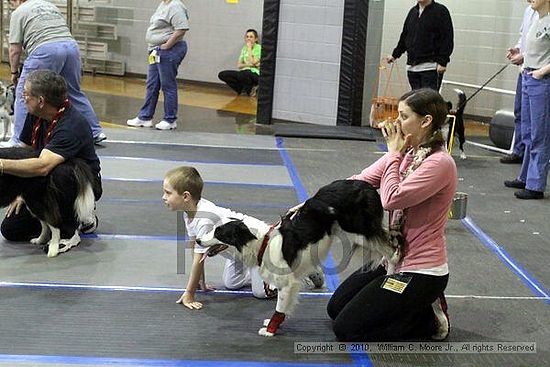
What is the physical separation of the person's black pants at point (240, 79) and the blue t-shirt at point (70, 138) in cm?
739

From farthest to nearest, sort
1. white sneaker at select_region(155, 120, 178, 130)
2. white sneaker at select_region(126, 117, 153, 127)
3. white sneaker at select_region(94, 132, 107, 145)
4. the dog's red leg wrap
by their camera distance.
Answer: white sneaker at select_region(126, 117, 153, 127) < white sneaker at select_region(155, 120, 178, 130) < white sneaker at select_region(94, 132, 107, 145) < the dog's red leg wrap

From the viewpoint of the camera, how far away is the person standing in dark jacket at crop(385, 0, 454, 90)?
7.67m

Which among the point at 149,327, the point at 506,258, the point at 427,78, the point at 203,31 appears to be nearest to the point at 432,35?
the point at 427,78

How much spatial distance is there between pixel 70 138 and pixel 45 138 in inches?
9.2

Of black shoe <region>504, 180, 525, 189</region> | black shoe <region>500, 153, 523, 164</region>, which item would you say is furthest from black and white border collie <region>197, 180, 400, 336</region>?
black shoe <region>500, 153, 523, 164</region>

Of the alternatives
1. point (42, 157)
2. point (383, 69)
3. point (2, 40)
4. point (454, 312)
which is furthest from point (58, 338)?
point (2, 40)

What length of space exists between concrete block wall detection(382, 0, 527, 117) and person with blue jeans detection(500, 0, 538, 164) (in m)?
2.25

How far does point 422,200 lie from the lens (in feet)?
10.6

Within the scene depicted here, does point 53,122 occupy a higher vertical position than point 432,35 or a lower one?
lower

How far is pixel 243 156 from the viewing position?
24.1ft

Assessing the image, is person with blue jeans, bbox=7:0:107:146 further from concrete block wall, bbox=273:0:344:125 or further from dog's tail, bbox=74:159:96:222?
concrete block wall, bbox=273:0:344:125

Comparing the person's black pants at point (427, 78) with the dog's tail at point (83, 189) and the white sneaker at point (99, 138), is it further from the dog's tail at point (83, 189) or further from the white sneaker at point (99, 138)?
the dog's tail at point (83, 189)

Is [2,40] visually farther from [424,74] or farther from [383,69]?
[424,74]

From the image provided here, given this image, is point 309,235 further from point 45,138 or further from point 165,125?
point 165,125
